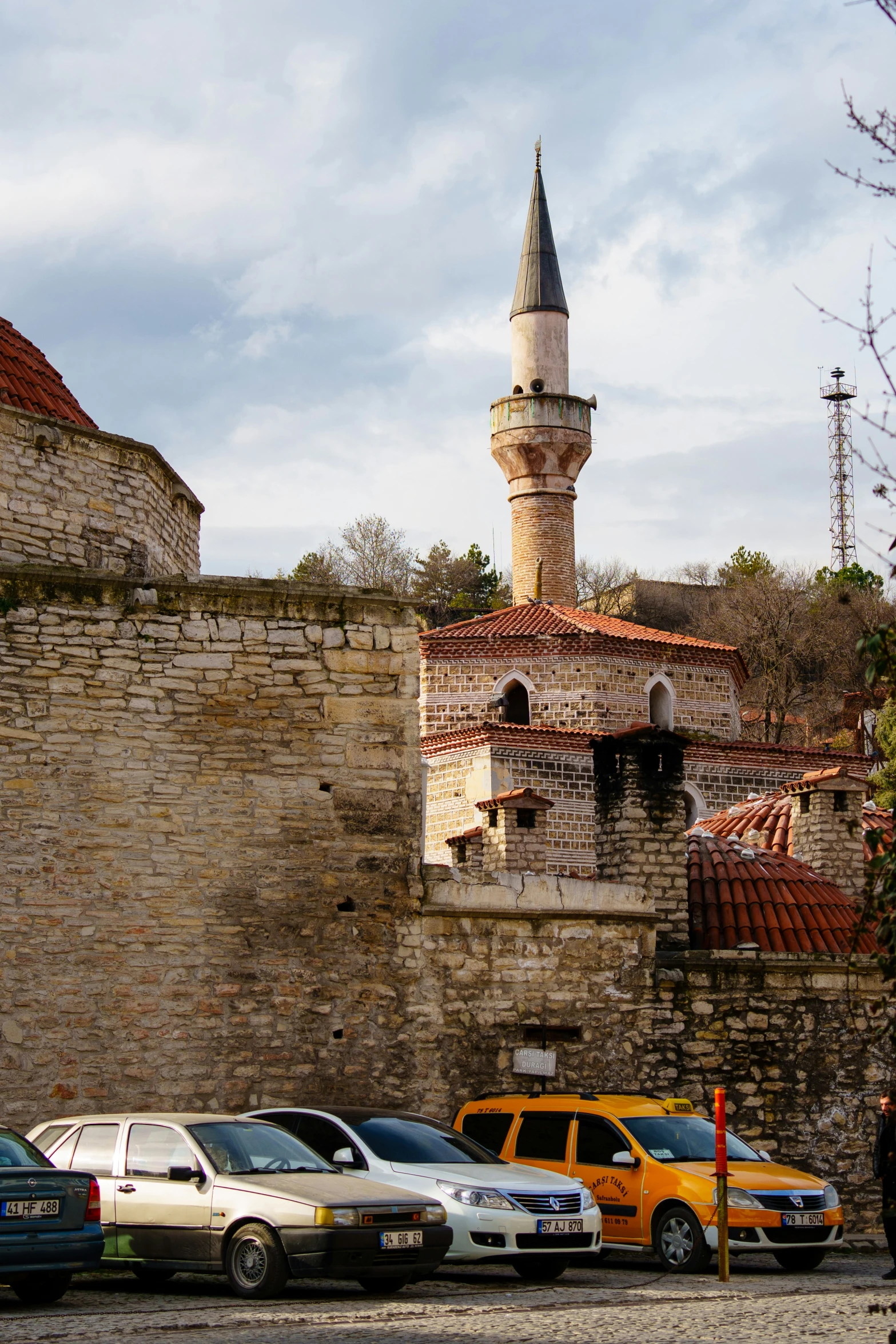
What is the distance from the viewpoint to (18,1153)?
28.7ft

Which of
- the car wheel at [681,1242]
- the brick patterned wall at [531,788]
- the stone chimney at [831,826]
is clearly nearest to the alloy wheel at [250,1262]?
the car wheel at [681,1242]

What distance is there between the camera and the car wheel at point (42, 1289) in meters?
8.41

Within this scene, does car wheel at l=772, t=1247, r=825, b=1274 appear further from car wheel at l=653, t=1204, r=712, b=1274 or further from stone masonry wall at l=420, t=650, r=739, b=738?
stone masonry wall at l=420, t=650, r=739, b=738

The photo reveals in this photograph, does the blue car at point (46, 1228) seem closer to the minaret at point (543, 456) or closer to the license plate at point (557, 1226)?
the license plate at point (557, 1226)

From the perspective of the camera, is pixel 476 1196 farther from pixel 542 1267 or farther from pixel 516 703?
pixel 516 703

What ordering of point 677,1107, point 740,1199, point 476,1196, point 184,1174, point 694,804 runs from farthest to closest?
1. point 694,804
2. point 677,1107
3. point 740,1199
4. point 476,1196
5. point 184,1174

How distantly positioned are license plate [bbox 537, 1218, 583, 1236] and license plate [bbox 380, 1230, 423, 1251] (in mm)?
1226

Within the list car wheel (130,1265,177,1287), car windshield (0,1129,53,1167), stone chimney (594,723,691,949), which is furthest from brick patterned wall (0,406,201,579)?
car wheel (130,1265,177,1287)

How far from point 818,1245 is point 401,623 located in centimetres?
605

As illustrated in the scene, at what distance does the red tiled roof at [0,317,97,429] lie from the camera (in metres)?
15.0

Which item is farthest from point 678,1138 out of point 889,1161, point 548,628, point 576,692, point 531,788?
point 548,628

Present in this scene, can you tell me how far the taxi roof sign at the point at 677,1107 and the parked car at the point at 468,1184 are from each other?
50.9 inches

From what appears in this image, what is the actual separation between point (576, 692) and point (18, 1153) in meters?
26.5

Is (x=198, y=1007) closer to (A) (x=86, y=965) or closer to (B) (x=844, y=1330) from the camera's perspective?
(A) (x=86, y=965)
